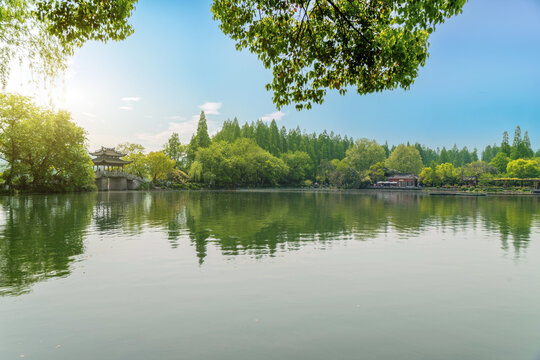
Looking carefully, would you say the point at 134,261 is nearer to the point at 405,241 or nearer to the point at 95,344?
the point at 95,344

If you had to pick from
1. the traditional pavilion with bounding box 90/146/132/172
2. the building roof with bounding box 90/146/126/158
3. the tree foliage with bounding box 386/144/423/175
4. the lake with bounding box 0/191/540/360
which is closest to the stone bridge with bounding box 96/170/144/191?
the traditional pavilion with bounding box 90/146/132/172

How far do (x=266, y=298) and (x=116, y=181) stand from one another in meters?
64.9

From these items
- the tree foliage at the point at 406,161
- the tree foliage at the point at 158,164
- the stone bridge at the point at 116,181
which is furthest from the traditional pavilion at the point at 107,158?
the tree foliage at the point at 406,161

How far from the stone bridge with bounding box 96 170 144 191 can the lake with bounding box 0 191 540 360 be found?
5343 centimetres

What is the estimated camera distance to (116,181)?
2539 inches

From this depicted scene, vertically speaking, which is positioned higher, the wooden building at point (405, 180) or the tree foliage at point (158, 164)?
the tree foliage at point (158, 164)

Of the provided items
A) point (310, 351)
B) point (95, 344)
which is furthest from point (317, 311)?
point (95, 344)

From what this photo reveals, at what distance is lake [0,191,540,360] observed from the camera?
465 cm

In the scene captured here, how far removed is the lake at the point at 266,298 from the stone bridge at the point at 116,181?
53427 millimetres

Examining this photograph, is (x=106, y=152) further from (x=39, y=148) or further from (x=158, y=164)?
(x=39, y=148)

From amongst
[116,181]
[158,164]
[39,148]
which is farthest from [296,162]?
[39,148]

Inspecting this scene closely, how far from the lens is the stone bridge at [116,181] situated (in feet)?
202

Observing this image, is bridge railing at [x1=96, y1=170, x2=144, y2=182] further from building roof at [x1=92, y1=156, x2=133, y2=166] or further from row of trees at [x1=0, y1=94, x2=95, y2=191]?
row of trees at [x1=0, y1=94, x2=95, y2=191]

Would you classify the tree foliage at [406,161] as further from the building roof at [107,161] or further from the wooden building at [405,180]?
the building roof at [107,161]
